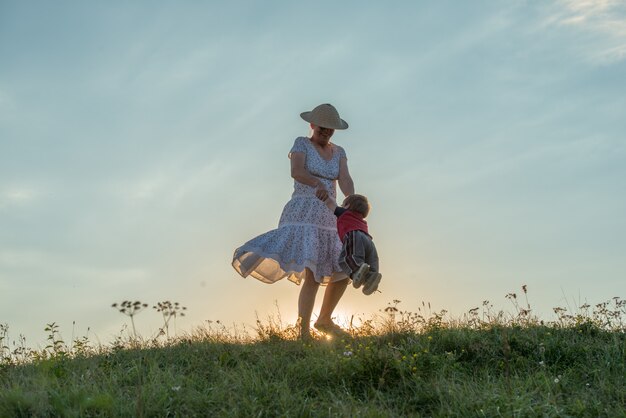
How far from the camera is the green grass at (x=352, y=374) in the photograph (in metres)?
5.54

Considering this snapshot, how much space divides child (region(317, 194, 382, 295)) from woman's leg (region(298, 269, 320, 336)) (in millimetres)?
637

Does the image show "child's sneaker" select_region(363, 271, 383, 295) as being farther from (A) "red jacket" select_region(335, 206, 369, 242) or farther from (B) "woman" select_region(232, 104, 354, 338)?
(B) "woman" select_region(232, 104, 354, 338)

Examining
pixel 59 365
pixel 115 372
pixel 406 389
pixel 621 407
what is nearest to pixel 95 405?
pixel 115 372

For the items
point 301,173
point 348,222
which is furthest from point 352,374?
point 301,173

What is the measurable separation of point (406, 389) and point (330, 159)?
3.63 metres

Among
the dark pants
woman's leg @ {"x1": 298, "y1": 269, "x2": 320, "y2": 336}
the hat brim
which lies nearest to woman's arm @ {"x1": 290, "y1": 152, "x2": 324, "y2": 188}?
the hat brim

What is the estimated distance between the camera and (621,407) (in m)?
5.53

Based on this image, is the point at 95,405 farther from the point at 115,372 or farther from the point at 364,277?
the point at 364,277

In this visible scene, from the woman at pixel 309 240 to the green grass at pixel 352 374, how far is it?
0.59m

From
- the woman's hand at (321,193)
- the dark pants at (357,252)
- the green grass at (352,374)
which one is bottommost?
the green grass at (352,374)

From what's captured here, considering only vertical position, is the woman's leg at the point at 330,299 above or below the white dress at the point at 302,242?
below

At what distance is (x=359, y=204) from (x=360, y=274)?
3.08ft

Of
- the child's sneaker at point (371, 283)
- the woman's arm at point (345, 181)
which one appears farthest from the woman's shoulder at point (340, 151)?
the child's sneaker at point (371, 283)

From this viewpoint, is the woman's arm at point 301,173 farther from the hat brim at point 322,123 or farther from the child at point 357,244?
the hat brim at point 322,123
